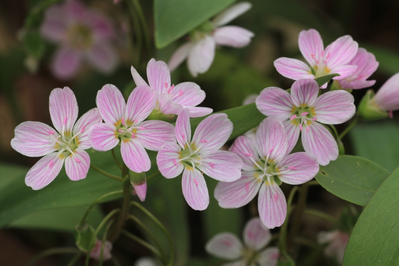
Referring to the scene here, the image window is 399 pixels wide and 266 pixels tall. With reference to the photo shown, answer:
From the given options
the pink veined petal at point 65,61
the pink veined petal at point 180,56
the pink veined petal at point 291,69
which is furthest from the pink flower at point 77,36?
the pink veined petal at point 291,69

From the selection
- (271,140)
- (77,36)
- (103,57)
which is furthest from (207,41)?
(77,36)

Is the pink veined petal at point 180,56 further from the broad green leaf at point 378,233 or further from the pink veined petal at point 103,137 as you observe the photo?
the broad green leaf at point 378,233

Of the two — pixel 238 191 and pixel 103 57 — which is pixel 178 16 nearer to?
pixel 238 191

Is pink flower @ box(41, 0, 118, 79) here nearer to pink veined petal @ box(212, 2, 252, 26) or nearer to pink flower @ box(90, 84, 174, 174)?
pink veined petal @ box(212, 2, 252, 26)

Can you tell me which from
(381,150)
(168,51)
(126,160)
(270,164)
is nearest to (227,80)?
(168,51)

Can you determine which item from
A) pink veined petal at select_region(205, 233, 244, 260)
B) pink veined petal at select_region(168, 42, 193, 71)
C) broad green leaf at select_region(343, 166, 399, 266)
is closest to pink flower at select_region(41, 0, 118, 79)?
pink veined petal at select_region(168, 42, 193, 71)

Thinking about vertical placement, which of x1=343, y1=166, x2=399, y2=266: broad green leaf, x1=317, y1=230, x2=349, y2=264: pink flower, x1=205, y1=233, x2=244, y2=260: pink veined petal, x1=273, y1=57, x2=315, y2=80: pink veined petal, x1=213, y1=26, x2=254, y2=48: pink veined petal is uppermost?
x1=273, y1=57, x2=315, y2=80: pink veined petal

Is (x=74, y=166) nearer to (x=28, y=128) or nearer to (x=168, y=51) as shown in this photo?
(x=28, y=128)
